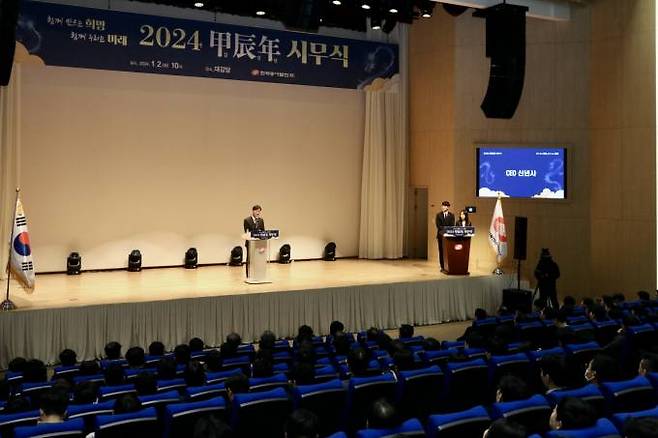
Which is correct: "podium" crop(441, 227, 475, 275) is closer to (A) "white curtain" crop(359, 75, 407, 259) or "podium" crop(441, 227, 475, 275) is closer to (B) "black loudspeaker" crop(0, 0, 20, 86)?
(A) "white curtain" crop(359, 75, 407, 259)

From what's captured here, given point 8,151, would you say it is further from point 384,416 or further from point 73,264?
point 384,416

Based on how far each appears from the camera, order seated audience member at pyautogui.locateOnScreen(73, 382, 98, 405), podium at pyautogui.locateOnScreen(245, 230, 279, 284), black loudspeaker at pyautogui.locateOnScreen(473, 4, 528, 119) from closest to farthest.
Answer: seated audience member at pyautogui.locateOnScreen(73, 382, 98, 405), podium at pyautogui.locateOnScreen(245, 230, 279, 284), black loudspeaker at pyautogui.locateOnScreen(473, 4, 528, 119)

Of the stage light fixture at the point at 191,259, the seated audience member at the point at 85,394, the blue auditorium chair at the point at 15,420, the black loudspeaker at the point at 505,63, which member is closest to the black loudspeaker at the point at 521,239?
the black loudspeaker at the point at 505,63

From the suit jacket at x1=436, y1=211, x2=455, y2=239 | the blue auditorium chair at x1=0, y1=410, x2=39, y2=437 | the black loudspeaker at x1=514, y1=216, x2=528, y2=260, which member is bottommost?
the blue auditorium chair at x1=0, y1=410, x2=39, y2=437

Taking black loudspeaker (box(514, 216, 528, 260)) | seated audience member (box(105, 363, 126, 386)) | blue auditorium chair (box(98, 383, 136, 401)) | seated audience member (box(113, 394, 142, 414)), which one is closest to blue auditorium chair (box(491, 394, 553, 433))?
seated audience member (box(113, 394, 142, 414))

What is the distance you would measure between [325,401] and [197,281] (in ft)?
22.3

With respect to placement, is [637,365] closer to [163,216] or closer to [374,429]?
[374,429]

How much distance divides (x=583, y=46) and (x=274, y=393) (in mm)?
10456

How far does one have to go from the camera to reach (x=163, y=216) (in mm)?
12906

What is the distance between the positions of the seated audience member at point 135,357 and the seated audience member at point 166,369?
74 cm

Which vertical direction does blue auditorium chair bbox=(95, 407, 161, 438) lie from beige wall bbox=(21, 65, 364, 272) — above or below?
below

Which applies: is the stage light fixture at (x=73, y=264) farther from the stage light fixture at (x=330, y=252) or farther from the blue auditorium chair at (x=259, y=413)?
the blue auditorium chair at (x=259, y=413)

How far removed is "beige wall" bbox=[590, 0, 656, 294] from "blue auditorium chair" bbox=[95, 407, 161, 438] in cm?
990

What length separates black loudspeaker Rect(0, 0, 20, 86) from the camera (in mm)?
Result: 8242
